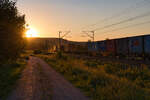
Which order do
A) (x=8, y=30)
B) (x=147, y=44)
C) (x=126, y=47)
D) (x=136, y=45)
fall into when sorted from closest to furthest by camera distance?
(x=8, y=30) → (x=147, y=44) → (x=136, y=45) → (x=126, y=47)

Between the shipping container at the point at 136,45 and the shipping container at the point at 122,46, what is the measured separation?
4.02 ft

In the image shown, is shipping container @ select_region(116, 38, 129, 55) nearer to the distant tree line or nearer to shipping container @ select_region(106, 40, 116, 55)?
shipping container @ select_region(106, 40, 116, 55)

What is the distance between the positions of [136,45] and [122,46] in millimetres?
4272

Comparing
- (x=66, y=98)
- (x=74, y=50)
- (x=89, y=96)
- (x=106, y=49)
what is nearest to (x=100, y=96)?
(x=89, y=96)

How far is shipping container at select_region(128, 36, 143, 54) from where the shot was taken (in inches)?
989

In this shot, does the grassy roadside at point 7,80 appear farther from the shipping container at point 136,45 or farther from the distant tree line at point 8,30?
the shipping container at point 136,45

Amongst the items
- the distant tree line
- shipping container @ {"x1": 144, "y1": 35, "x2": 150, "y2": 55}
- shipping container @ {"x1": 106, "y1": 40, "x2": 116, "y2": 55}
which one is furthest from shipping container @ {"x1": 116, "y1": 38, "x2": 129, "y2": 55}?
the distant tree line

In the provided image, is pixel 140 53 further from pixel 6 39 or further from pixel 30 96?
pixel 30 96

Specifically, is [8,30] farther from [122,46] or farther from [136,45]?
[122,46]

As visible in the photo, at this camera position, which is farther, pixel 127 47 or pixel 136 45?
pixel 127 47

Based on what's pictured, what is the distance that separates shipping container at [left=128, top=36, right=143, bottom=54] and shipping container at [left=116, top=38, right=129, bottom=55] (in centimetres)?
123

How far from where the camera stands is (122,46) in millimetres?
30469

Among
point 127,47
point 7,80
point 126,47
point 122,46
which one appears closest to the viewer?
point 7,80

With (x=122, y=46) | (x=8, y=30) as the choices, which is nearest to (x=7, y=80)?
(x=8, y=30)
